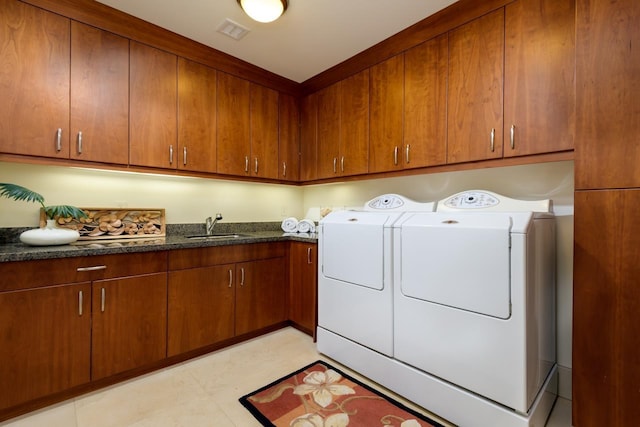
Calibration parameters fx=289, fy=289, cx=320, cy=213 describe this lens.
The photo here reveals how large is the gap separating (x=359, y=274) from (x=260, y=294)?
107 cm

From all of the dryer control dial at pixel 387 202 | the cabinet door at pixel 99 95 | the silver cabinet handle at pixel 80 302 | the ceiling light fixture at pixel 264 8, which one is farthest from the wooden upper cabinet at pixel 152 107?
the dryer control dial at pixel 387 202

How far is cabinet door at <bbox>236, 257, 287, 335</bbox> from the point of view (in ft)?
A: 8.37

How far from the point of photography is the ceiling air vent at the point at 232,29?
2172 millimetres

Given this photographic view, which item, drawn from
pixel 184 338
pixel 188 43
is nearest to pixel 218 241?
pixel 184 338

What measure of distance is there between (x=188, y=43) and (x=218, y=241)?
66.0 inches

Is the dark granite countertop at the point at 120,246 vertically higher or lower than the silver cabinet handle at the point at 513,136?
lower

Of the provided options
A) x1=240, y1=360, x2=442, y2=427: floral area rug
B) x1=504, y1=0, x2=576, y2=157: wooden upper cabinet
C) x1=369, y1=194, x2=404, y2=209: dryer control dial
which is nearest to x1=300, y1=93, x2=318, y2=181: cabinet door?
x1=369, y1=194, x2=404, y2=209: dryer control dial

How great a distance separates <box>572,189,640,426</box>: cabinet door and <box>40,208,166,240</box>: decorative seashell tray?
2.98 meters

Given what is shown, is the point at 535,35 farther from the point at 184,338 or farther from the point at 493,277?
the point at 184,338

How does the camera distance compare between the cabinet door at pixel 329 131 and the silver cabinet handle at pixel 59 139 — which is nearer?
the silver cabinet handle at pixel 59 139

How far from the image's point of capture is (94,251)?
5.92 ft

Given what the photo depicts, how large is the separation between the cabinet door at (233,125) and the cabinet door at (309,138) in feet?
2.15

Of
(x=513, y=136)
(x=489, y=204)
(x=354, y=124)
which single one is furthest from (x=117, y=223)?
(x=513, y=136)

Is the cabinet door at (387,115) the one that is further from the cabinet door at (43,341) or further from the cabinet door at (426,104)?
the cabinet door at (43,341)
